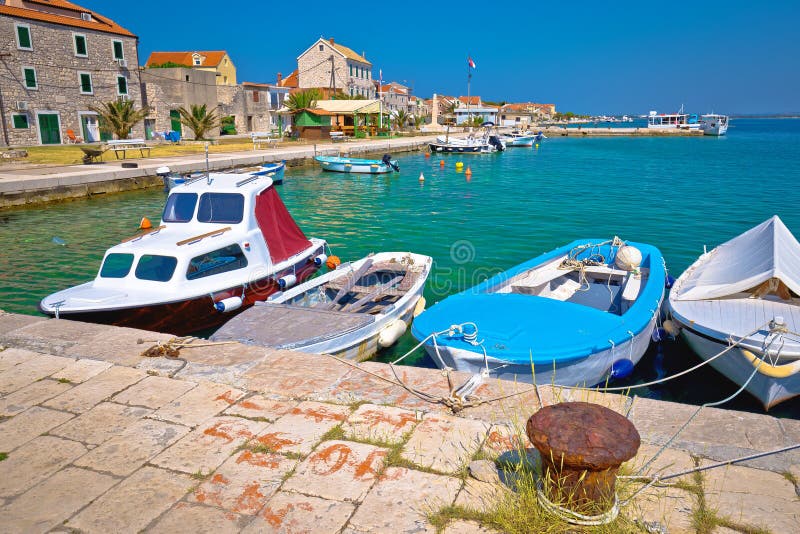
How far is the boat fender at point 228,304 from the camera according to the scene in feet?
30.1

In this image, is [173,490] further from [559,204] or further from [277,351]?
[559,204]

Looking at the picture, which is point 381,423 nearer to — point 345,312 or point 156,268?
point 345,312

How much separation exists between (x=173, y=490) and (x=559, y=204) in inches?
953

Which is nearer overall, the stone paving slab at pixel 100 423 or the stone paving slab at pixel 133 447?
the stone paving slab at pixel 133 447

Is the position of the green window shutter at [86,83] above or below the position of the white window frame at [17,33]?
below

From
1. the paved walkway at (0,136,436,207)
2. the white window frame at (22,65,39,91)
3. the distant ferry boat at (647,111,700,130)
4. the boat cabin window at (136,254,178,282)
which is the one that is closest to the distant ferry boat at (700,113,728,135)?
the distant ferry boat at (647,111,700,130)

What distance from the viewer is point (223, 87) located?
52969 millimetres

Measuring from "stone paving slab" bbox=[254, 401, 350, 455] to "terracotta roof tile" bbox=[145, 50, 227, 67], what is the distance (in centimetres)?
6525

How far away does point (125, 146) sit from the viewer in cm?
3444

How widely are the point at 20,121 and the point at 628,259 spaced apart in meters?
39.8

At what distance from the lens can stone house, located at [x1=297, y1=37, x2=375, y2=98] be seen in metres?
77.3

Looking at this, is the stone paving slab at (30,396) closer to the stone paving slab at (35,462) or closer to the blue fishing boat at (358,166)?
the stone paving slab at (35,462)

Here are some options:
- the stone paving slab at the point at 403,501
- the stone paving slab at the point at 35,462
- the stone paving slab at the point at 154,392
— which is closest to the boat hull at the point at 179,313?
the stone paving slab at the point at 154,392

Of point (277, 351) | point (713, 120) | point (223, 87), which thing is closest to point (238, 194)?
point (277, 351)
